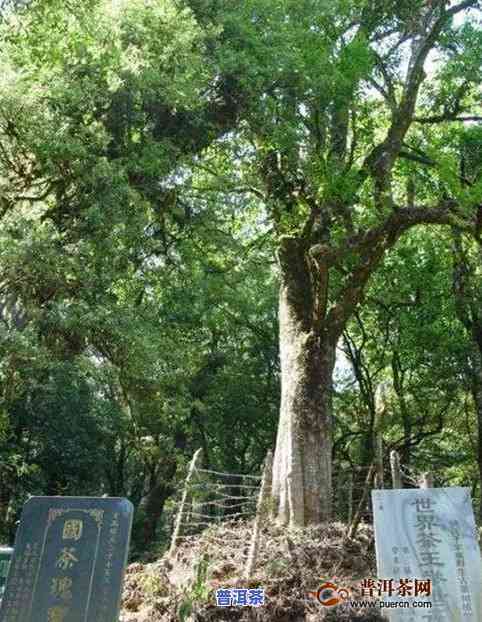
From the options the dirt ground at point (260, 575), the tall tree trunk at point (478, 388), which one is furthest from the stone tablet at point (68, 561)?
the tall tree trunk at point (478, 388)

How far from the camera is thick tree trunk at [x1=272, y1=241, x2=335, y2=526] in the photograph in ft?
26.5

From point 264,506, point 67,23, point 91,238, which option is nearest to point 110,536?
point 264,506

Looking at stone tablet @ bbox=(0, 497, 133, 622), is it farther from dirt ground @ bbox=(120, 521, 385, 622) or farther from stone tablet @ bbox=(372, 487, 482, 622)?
stone tablet @ bbox=(372, 487, 482, 622)

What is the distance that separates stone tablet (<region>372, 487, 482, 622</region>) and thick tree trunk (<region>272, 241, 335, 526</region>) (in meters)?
3.17

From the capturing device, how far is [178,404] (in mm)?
11555

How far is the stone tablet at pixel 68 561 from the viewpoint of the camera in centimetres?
418

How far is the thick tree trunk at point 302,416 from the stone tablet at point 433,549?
317 cm

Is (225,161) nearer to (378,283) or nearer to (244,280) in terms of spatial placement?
(244,280)

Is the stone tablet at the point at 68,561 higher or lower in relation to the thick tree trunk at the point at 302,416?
lower

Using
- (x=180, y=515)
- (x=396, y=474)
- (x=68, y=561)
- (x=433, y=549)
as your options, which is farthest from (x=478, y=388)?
(x=68, y=561)

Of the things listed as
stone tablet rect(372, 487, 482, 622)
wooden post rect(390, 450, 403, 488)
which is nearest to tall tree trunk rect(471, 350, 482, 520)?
wooden post rect(390, 450, 403, 488)

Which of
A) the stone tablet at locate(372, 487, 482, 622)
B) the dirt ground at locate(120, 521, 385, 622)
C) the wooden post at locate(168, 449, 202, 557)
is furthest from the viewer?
the wooden post at locate(168, 449, 202, 557)

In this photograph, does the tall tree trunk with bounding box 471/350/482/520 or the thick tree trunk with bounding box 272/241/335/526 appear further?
the tall tree trunk with bounding box 471/350/482/520

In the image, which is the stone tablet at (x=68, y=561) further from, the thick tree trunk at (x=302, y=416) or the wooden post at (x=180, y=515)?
the thick tree trunk at (x=302, y=416)
